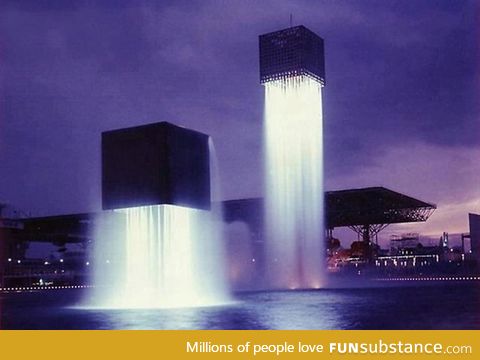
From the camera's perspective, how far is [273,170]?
8269 centimetres

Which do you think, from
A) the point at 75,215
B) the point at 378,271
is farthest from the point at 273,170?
the point at 75,215

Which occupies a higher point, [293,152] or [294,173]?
[293,152]

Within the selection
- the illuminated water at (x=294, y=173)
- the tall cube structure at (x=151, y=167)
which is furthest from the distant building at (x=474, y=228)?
the tall cube structure at (x=151, y=167)

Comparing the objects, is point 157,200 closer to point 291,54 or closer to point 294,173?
point 291,54

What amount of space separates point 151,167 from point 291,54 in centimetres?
4779

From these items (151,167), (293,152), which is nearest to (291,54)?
(293,152)

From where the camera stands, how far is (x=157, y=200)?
31.8 metres

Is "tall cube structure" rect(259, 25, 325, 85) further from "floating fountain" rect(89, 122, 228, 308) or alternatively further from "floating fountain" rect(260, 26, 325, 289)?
"floating fountain" rect(89, 122, 228, 308)

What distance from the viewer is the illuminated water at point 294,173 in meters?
77.7

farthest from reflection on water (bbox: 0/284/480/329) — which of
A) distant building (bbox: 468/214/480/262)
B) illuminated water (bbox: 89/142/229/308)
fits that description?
distant building (bbox: 468/214/480/262)

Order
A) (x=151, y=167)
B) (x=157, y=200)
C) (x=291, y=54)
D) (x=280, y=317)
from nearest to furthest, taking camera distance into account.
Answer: (x=280, y=317)
(x=157, y=200)
(x=151, y=167)
(x=291, y=54)

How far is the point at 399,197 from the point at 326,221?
14.6 m

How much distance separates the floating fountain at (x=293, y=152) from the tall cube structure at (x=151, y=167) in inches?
1561

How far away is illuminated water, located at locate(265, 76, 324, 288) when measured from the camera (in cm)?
7769
